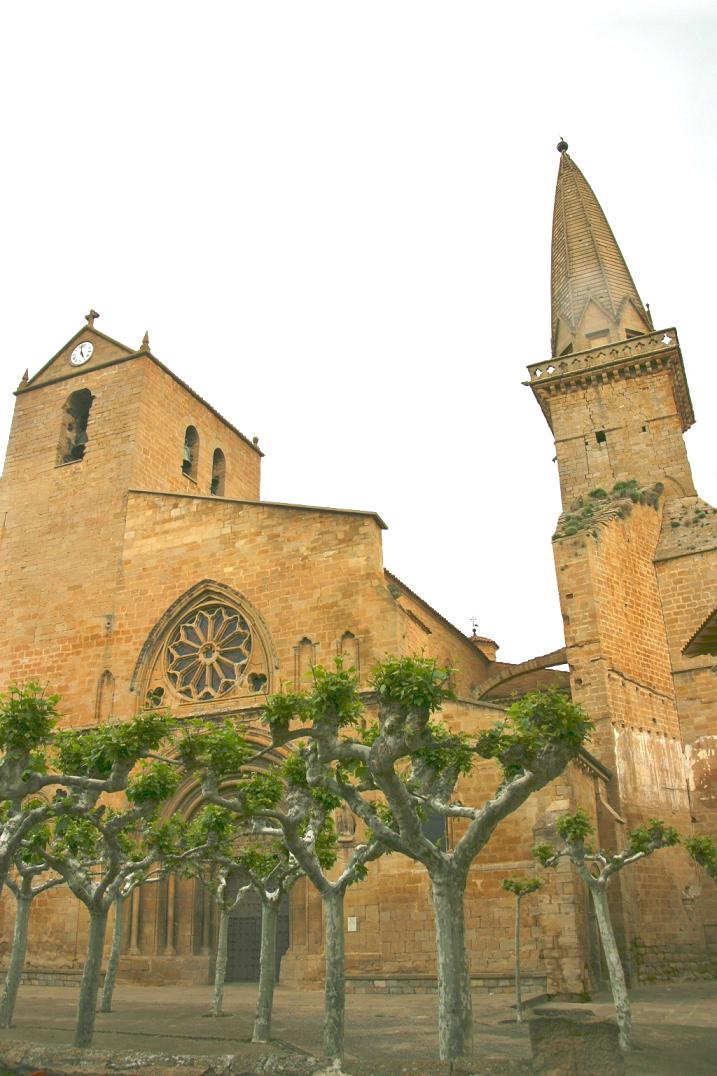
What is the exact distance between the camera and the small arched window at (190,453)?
26.7 m

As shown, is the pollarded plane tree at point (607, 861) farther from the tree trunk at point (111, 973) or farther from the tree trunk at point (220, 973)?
the tree trunk at point (111, 973)

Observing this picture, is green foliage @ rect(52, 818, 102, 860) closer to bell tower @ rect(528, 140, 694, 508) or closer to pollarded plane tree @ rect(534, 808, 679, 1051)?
pollarded plane tree @ rect(534, 808, 679, 1051)

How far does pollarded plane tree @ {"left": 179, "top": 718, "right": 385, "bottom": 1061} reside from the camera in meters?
9.59

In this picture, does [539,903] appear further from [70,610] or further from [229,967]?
[70,610]

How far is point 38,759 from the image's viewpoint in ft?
33.2

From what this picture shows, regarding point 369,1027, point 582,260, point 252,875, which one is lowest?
point 369,1027

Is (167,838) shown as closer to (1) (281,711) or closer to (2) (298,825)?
(2) (298,825)

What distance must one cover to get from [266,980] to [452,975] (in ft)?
11.1

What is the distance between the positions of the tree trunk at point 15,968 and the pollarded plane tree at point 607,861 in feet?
25.1

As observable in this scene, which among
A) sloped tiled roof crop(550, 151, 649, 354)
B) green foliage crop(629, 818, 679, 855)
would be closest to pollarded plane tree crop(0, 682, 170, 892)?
green foliage crop(629, 818, 679, 855)

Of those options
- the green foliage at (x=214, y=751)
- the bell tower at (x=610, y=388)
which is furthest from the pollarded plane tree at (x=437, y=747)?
the bell tower at (x=610, y=388)

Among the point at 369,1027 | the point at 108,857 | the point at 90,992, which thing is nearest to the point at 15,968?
the point at 108,857

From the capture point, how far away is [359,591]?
62.4 ft

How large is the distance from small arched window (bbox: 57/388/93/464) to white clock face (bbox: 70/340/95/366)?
1094 millimetres
